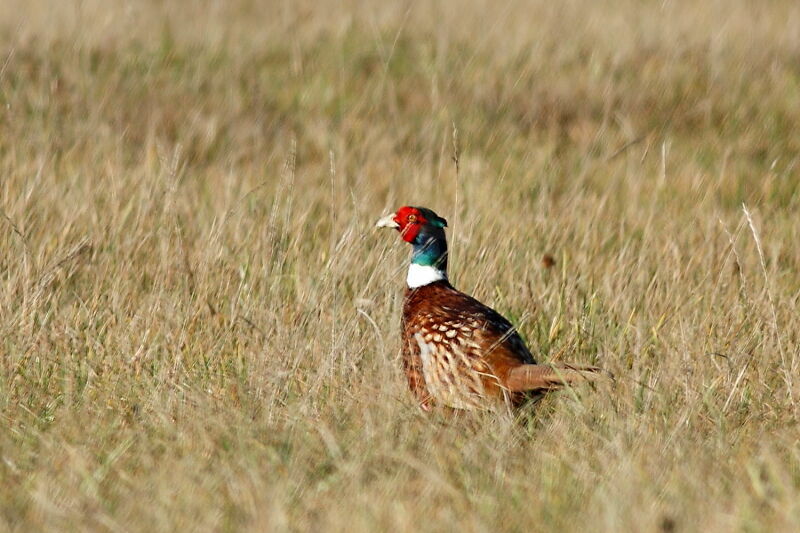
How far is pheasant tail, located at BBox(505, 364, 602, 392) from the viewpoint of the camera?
4.02 m

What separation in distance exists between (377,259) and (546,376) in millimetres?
1489

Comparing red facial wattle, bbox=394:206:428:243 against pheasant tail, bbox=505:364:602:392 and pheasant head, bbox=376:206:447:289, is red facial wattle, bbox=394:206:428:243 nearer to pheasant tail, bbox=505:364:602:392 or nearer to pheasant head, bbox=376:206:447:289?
pheasant head, bbox=376:206:447:289

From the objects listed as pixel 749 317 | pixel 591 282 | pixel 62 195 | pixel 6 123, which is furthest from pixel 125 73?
pixel 749 317

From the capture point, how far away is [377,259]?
5.43m

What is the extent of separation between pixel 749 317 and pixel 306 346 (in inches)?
70.2

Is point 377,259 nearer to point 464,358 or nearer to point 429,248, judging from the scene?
point 429,248

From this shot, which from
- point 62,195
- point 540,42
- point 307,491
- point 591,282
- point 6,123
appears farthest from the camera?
point 540,42

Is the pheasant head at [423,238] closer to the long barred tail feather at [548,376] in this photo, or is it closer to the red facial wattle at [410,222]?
the red facial wattle at [410,222]

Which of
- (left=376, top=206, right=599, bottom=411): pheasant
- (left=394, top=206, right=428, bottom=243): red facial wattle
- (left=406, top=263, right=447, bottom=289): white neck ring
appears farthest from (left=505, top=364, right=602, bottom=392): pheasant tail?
(left=394, top=206, right=428, bottom=243): red facial wattle

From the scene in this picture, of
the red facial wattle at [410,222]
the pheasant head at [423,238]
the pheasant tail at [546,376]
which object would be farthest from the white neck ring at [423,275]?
the pheasant tail at [546,376]

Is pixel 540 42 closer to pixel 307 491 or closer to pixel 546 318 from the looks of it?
pixel 546 318

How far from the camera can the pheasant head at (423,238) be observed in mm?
4898

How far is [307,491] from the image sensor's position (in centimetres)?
338

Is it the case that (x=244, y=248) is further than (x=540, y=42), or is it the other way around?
(x=540, y=42)
